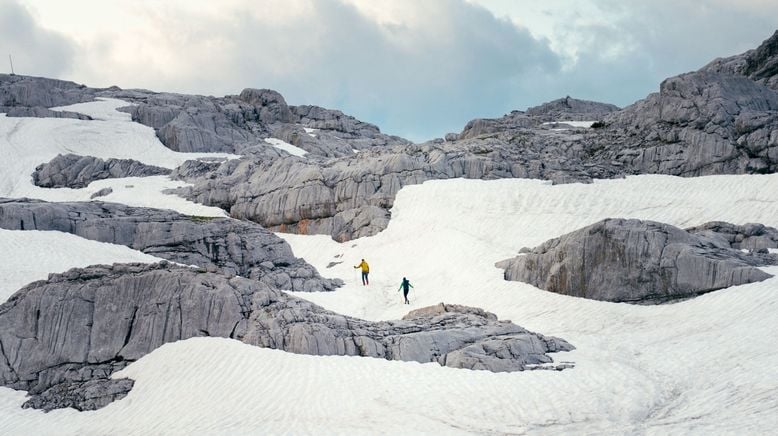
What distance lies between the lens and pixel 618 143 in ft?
195

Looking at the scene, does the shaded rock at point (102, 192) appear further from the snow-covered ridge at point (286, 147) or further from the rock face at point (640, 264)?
the rock face at point (640, 264)

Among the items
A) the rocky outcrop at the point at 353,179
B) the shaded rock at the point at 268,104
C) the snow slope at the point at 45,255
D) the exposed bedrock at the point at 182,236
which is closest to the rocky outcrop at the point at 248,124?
the shaded rock at the point at 268,104

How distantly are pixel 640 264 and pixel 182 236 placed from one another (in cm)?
2142

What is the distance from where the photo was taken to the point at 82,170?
2549 inches

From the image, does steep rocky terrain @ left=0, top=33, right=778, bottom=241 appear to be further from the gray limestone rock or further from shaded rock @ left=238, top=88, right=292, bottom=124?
shaded rock @ left=238, top=88, right=292, bottom=124

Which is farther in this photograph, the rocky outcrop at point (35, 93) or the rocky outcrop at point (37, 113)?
the rocky outcrop at point (35, 93)

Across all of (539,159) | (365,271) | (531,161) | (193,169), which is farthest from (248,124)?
(365,271)

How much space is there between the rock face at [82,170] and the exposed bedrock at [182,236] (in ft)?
77.7

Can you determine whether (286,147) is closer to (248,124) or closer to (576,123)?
(248,124)

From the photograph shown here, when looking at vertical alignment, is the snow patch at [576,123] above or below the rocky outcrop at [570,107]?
below

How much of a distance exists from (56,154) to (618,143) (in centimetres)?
4693

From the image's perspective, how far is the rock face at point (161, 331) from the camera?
945 inches

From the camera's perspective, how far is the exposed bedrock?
38188 millimetres

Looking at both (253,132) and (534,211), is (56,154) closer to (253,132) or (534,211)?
(253,132)
